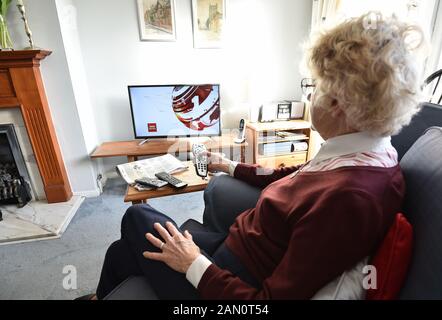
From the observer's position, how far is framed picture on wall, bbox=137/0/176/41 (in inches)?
82.7

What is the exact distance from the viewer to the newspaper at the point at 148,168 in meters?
1.17

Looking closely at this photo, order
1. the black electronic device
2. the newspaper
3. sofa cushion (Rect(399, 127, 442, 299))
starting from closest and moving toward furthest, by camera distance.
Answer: sofa cushion (Rect(399, 127, 442, 299)), the newspaper, the black electronic device

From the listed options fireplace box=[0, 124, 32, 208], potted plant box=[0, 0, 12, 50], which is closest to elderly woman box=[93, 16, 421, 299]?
fireplace box=[0, 124, 32, 208]

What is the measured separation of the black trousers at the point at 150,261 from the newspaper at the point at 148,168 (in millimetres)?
337

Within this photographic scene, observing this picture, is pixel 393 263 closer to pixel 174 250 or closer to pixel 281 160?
pixel 174 250

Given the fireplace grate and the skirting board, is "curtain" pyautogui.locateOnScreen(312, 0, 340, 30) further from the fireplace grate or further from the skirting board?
the fireplace grate

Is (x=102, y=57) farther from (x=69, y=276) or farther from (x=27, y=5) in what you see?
(x=69, y=276)

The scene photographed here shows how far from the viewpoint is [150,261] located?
0.72m

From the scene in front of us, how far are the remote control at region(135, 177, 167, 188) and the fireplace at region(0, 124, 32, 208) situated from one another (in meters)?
1.45

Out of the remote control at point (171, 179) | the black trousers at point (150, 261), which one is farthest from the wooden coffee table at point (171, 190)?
the black trousers at point (150, 261)

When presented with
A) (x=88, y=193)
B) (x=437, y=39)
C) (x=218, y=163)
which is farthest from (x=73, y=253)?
(x=437, y=39)

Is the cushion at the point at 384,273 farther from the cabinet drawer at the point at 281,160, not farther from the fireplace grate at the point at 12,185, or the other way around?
the fireplace grate at the point at 12,185

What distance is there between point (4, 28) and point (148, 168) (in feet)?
4.96

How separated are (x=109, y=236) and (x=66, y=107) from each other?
1.09m
